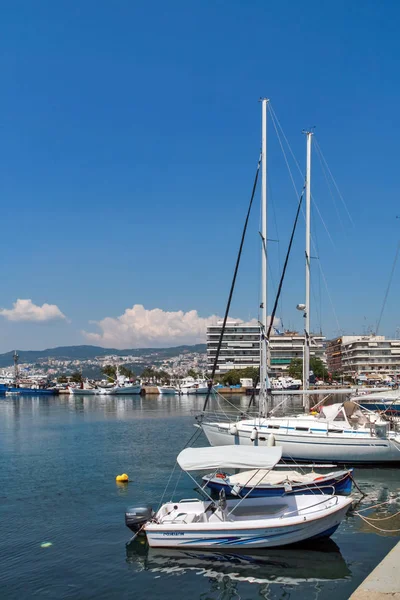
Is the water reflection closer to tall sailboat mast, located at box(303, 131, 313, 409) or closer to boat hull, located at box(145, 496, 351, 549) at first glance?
boat hull, located at box(145, 496, 351, 549)

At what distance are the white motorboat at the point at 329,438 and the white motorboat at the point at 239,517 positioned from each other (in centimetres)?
1166

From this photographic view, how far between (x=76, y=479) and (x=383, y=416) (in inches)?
748

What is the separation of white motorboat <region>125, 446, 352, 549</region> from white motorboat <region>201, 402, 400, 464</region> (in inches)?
459

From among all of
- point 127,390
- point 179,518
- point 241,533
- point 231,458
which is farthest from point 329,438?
point 127,390

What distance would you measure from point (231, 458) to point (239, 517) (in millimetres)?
2264

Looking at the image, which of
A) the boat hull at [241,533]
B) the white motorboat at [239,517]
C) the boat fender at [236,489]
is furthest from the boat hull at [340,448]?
the boat hull at [241,533]

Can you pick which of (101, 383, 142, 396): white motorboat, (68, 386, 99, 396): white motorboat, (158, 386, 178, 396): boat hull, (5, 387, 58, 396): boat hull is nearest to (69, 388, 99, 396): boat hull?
(68, 386, 99, 396): white motorboat

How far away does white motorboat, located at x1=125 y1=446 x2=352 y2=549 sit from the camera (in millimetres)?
18734

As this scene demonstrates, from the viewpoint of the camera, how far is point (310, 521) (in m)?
18.9

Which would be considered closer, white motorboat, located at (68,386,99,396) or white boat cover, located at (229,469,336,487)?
white boat cover, located at (229,469,336,487)

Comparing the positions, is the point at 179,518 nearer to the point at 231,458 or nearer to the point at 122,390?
the point at 231,458

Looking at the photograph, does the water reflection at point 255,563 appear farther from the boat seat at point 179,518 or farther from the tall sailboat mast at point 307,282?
the tall sailboat mast at point 307,282

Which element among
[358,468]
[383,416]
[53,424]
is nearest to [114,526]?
[358,468]

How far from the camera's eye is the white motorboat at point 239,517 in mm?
18734
